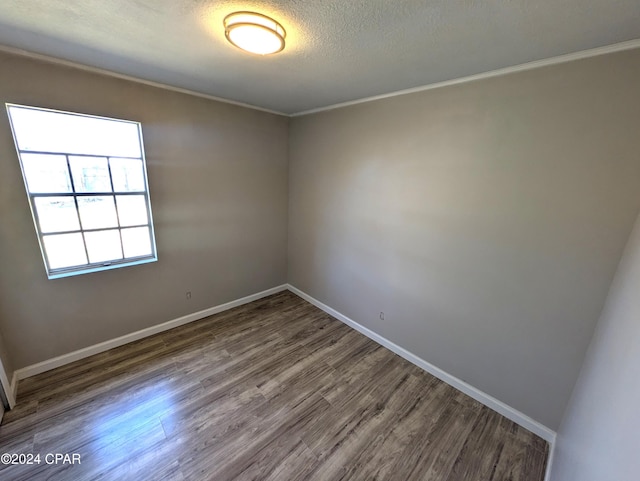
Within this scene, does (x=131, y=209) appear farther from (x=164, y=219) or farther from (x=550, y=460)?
(x=550, y=460)

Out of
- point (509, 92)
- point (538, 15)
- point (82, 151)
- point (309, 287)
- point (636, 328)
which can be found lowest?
point (309, 287)

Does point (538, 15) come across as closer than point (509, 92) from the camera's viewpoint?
Yes

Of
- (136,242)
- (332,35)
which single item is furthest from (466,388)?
(136,242)

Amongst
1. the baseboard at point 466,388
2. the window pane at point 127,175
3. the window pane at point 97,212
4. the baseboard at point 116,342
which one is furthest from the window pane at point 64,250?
the baseboard at point 466,388

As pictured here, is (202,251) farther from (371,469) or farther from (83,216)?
(371,469)

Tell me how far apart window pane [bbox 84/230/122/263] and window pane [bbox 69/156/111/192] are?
0.41 meters

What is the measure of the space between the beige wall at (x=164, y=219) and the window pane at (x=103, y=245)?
17 centimetres

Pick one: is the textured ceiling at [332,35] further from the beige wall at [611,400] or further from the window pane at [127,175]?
the beige wall at [611,400]

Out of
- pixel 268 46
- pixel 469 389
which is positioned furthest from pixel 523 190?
pixel 268 46

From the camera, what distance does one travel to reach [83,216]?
2.26 m

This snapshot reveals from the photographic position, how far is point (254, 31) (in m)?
1.27

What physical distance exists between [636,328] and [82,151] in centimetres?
367

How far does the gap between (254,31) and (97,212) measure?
7.09 feet

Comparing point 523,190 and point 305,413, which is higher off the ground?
point 523,190
